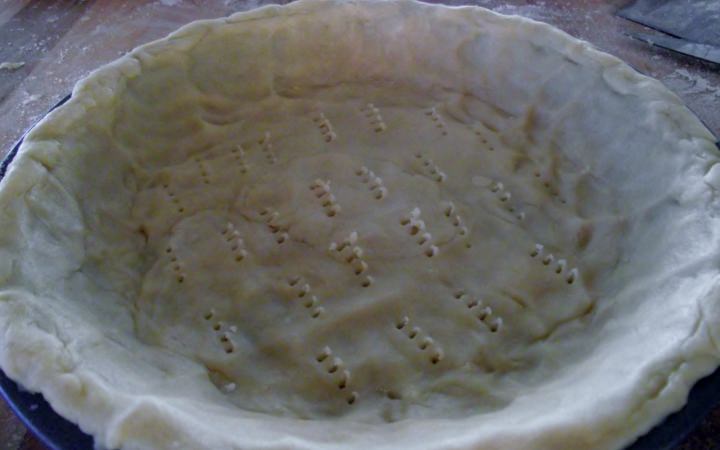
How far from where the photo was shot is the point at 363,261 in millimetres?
1197

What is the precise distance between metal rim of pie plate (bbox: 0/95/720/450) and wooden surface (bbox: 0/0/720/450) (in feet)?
3.28

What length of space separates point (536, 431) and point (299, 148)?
2.76 ft

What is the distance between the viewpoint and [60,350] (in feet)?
2.65

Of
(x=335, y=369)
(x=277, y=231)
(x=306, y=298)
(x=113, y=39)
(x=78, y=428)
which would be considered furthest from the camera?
(x=113, y=39)

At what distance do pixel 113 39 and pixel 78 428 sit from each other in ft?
4.88

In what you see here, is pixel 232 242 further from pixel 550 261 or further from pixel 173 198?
pixel 550 261

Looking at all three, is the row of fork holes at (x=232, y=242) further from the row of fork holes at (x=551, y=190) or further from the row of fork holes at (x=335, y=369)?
the row of fork holes at (x=551, y=190)

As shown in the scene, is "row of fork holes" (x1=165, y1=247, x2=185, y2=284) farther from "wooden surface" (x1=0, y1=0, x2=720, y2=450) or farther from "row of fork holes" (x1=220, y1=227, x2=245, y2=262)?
"wooden surface" (x1=0, y1=0, x2=720, y2=450)

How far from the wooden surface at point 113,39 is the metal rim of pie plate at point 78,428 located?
999 millimetres

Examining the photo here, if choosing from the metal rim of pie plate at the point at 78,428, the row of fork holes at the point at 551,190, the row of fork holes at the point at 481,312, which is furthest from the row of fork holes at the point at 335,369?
the row of fork holes at the point at 551,190

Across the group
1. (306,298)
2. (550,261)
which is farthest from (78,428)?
(550,261)

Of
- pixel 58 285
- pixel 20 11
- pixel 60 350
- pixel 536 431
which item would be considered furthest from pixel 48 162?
pixel 20 11

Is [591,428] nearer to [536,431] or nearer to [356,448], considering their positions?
[536,431]

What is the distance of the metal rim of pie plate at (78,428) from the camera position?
712 mm
